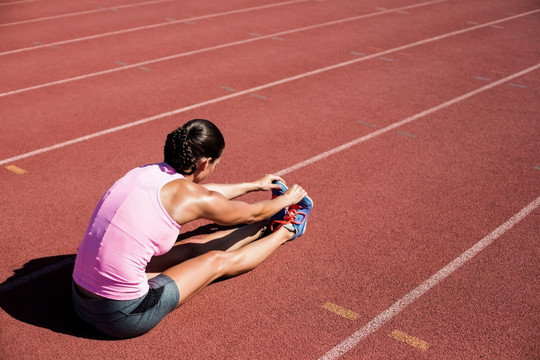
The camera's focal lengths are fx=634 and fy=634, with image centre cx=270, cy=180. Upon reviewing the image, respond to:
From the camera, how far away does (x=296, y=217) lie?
17.0 feet

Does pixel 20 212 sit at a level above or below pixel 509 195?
above

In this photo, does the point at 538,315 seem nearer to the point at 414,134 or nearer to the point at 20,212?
the point at 414,134

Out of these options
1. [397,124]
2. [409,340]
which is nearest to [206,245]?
[409,340]

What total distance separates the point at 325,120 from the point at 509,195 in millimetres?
2805

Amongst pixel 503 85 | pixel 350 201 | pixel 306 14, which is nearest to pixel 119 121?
pixel 350 201

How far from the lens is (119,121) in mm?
8266

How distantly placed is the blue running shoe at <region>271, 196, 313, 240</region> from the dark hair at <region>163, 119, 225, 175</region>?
1.21 m

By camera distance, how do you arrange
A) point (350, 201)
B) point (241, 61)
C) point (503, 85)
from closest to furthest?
point (350, 201) → point (503, 85) → point (241, 61)

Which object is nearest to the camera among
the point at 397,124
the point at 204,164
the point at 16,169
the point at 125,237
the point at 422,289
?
the point at 125,237

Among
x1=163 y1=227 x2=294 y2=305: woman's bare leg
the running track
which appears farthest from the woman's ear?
the running track

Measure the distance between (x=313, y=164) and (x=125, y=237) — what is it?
3594 millimetres

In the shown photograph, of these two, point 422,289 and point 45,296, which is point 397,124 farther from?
point 45,296

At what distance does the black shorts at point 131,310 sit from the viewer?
12.8 feet

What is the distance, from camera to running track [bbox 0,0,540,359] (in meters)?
4.29
